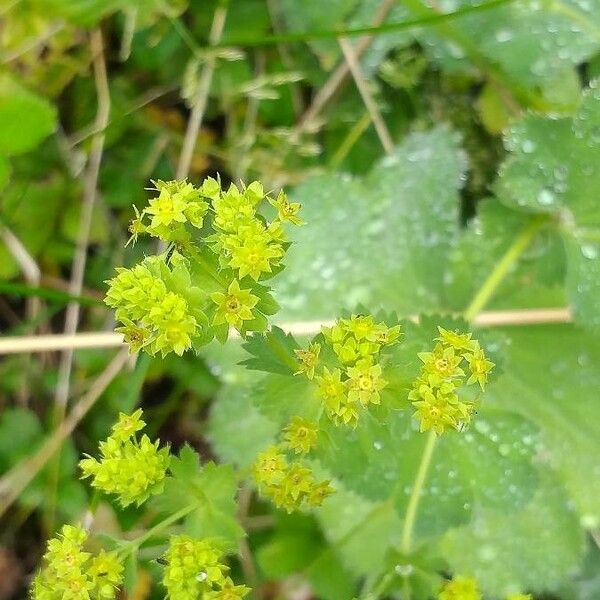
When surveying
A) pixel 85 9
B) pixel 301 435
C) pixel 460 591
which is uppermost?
pixel 85 9

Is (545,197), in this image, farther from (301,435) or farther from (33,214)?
(33,214)

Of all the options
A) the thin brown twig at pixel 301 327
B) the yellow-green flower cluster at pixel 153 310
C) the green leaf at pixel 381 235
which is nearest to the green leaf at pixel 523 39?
the green leaf at pixel 381 235

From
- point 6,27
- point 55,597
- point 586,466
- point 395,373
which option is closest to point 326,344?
point 395,373

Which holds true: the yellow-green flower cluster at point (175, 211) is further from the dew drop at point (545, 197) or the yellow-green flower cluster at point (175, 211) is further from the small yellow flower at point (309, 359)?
the dew drop at point (545, 197)

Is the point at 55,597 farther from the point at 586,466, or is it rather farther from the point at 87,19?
the point at 87,19

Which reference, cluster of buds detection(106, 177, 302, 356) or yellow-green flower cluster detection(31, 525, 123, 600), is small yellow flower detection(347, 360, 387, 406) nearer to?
cluster of buds detection(106, 177, 302, 356)

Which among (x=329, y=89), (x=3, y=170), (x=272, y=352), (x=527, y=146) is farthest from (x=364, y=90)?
(x=272, y=352)
